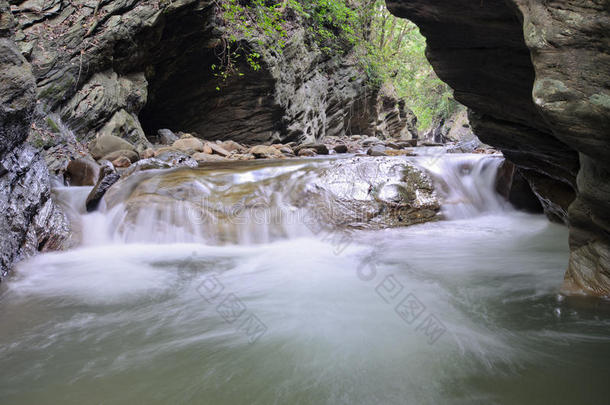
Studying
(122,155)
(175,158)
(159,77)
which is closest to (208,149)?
(175,158)

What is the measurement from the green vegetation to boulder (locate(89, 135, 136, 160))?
12.4ft

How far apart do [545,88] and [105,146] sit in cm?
814

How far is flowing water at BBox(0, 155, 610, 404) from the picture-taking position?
166 cm

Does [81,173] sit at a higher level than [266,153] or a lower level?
higher

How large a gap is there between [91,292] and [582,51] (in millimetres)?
3824

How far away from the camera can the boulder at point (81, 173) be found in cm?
622

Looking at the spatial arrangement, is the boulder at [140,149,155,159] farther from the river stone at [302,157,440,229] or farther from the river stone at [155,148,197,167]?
the river stone at [302,157,440,229]

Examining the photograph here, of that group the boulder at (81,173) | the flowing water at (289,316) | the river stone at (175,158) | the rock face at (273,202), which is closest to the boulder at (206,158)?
the river stone at (175,158)

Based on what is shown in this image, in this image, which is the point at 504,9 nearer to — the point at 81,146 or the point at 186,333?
the point at 186,333

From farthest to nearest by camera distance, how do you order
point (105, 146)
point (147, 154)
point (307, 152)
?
1. point (307, 152)
2. point (147, 154)
3. point (105, 146)

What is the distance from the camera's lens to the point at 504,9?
7.51ft

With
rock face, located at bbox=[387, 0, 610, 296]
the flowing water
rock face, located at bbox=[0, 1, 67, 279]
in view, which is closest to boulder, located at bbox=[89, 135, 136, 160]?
the flowing water

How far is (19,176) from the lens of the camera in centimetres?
391

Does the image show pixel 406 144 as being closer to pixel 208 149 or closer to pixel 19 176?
pixel 208 149
